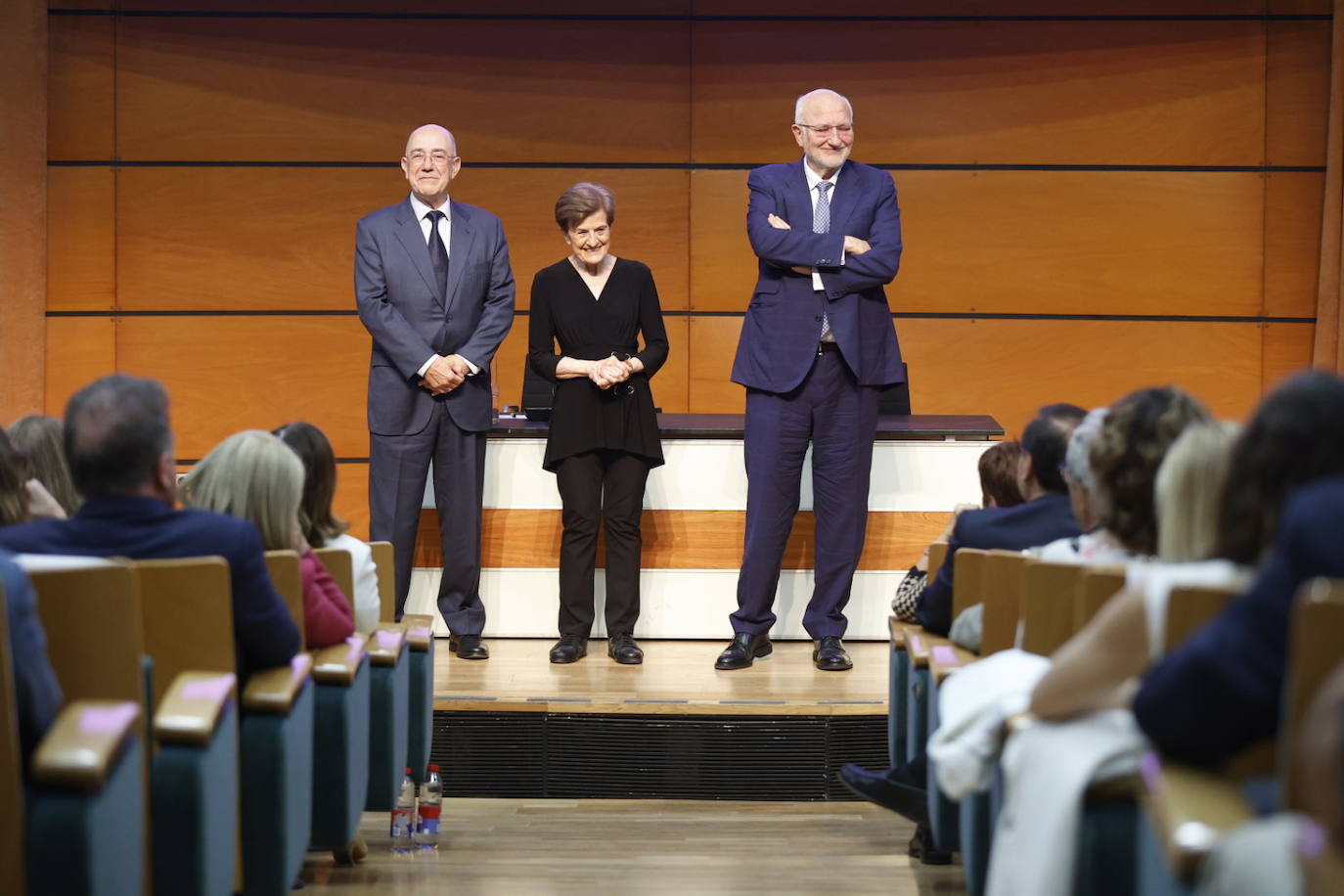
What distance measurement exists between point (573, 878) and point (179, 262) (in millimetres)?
4192

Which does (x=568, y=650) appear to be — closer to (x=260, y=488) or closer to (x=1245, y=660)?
(x=260, y=488)

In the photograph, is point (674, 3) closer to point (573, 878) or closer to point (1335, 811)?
point (573, 878)

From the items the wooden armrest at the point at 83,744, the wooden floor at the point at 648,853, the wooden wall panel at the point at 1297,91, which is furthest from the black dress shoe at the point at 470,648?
the wooden wall panel at the point at 1297,91

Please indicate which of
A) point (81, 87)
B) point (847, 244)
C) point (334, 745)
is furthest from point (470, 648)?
point (81, 87)

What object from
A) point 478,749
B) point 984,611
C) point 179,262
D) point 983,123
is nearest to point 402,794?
point 478,749

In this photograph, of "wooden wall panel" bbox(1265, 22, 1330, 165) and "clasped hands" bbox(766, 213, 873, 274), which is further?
Answer: "wooden wall panel" bbox(1265, 22, 1330, 165)

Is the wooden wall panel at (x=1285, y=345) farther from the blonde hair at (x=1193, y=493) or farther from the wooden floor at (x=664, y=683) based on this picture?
the blonde hair at (x=1193, y=493)

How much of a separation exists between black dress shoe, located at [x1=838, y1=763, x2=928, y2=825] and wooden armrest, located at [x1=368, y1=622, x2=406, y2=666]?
3.24 ft

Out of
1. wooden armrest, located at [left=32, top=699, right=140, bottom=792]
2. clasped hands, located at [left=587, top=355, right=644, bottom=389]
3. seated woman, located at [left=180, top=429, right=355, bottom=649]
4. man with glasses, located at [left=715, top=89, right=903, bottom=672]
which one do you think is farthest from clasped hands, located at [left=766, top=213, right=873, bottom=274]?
wooden armrest, located at [left=32, top=699, right=140, bottom=792]

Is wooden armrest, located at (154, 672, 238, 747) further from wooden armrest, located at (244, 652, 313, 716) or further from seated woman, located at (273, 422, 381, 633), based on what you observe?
seated woman, located at (273, 422, 381, 633)

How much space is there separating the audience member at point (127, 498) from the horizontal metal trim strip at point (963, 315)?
416 centimetres

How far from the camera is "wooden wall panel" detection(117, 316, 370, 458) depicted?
6.37m

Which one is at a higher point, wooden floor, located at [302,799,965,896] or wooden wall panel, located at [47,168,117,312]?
wooden wall panel, located at [47,168,117,312]

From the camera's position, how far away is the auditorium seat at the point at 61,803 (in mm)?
1685
